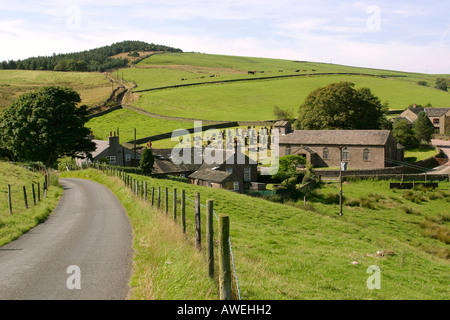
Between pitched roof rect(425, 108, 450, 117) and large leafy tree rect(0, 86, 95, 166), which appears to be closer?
large leafy tree rect(0, 86, 95, 166)

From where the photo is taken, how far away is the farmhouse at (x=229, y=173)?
47.2 metres

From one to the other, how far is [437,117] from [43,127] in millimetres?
87995

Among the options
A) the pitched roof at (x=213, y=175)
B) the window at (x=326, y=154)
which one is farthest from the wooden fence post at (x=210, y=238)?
the window at (x=326, y=154)

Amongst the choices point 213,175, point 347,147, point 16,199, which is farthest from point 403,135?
point 16,199

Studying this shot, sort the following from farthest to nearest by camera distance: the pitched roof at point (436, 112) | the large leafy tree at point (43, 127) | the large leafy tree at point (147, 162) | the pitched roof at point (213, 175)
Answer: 1. the pitched roof at point (436, 112)
2. the large leafy tree at point (147, 162)
3. the large leafy tree at point (43, 127)
4. the pitched roof at point (213, 175)

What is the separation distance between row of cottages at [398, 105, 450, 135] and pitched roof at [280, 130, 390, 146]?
37.1m

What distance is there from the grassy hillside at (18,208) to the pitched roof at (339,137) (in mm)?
41647

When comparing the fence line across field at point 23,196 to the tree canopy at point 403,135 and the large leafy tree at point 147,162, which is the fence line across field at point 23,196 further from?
the tree canopy at point 403,135

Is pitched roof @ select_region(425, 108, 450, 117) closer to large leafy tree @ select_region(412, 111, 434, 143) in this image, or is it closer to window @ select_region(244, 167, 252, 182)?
large leafy tree @ select_region(412, 111, 434, 143)

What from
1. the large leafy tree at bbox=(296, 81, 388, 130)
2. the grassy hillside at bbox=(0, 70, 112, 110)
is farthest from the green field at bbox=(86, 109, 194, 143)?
the large leafy tree at bbox=(296, 81, 388, 130)

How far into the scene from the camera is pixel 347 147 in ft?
201

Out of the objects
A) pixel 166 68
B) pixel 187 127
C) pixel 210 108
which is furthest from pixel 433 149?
pixel 166 68

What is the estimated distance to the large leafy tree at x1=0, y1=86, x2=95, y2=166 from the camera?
163 ft
